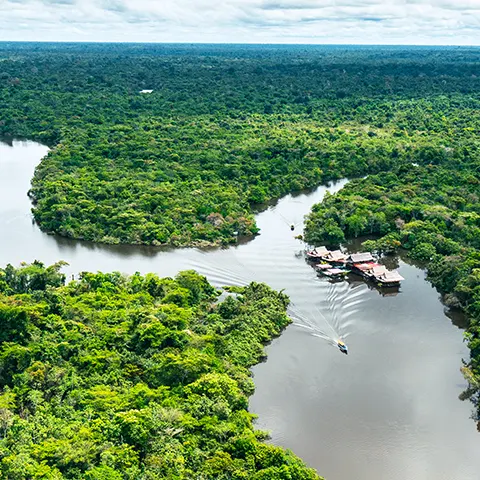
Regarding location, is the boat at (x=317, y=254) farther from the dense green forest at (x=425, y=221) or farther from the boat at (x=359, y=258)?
the dense green forest at (x=425, y=221)

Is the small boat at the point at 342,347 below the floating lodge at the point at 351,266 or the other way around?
below

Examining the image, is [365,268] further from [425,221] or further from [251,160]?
[251,160]

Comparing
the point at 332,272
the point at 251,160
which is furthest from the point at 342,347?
the point at 251,160

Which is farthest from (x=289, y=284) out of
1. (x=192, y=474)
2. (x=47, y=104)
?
Answer: (x=47, y=104)

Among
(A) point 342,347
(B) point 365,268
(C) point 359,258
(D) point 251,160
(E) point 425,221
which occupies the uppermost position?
(E) point 425,221

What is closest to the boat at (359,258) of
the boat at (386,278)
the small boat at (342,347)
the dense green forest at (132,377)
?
the boat at (386,278)

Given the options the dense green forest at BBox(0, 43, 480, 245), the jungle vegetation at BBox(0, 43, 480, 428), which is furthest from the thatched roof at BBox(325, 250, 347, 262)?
the dense green forest at BBox(0, 43, 480, 245)

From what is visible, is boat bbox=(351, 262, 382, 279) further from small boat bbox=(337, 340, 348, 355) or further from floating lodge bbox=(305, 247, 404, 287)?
small boat bbox=(337, 340, 348, 355)
